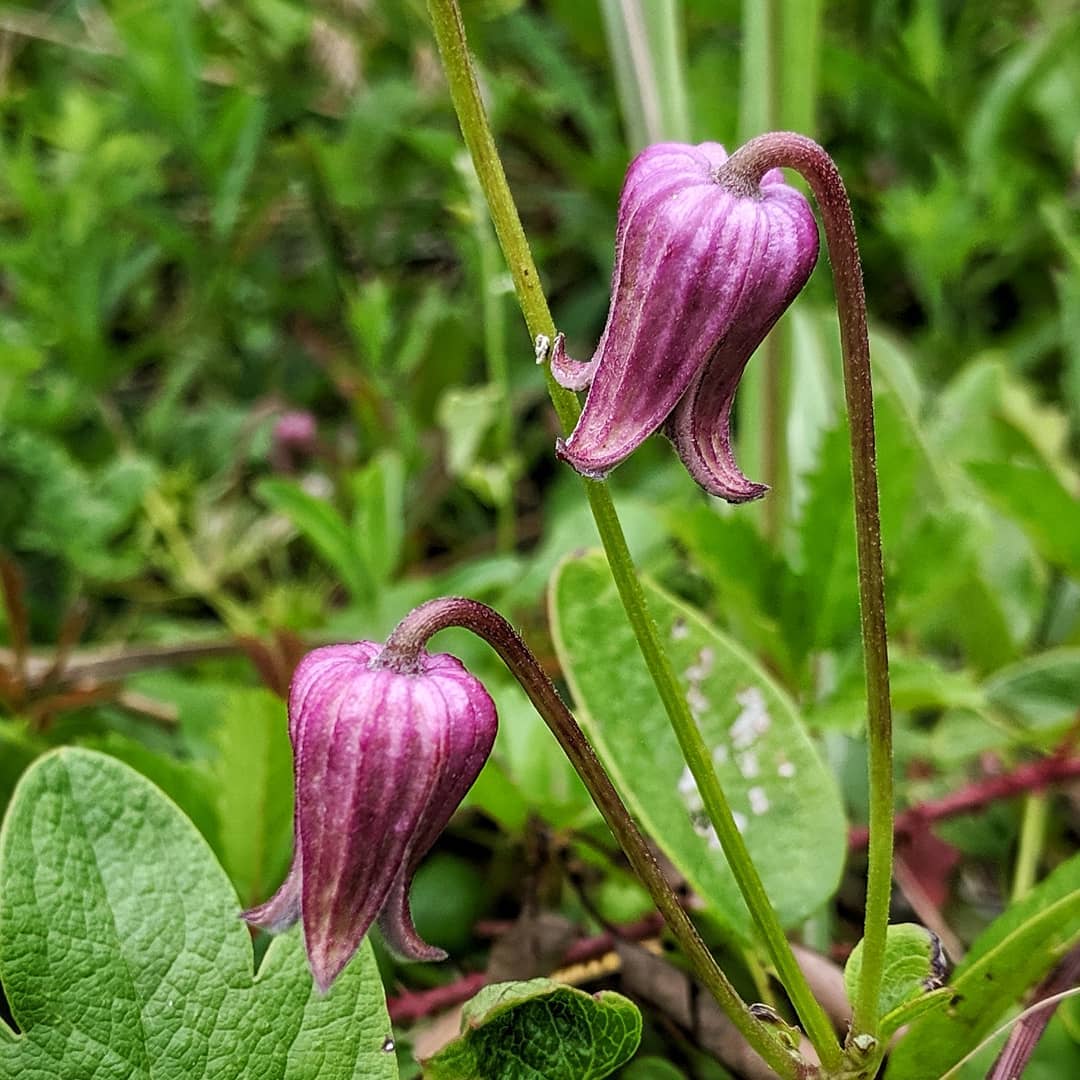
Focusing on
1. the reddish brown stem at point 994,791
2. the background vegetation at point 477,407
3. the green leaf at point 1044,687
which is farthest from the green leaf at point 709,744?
the green leaf at point 1044,687

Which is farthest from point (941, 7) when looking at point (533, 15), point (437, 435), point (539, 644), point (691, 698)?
point (691, 698)

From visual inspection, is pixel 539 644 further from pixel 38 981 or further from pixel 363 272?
pixel 363 272

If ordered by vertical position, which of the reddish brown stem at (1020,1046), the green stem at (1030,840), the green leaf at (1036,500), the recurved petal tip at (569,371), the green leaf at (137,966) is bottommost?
the green stem at (1030,840)

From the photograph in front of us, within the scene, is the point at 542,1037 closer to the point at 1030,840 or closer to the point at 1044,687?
the point at 1030,840

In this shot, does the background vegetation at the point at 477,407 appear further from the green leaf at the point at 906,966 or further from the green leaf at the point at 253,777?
the green leaf at the point at 906,966

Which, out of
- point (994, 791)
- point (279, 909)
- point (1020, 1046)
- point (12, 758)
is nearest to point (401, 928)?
point (279, 909)

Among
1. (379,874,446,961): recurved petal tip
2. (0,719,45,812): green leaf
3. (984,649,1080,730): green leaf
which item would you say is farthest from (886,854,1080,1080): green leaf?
(0,719,45,812): green leaf

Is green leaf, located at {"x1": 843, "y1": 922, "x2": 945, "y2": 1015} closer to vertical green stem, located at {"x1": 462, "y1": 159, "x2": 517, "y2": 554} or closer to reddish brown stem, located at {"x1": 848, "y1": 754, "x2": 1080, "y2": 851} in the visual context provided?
reddish brown stem, located at {"x1": 848, "y1": 754, "x2": 1080, "y2": 851}
